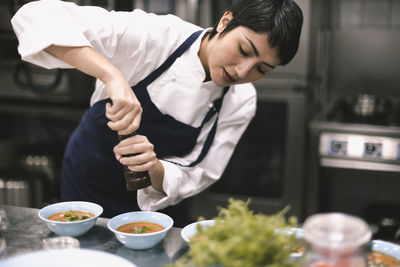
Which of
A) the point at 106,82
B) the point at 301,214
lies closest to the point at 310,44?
the point at 301,214

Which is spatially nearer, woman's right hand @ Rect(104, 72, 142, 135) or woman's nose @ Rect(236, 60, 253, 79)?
woman's right hand @ Rect(104, 72, 142, 135)

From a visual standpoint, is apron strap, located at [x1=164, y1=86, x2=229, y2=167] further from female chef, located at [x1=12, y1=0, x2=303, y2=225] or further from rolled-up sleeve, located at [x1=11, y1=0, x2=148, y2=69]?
rolled-up sleeve, located at [x1=11, y1=0, x2=148, y2=69]

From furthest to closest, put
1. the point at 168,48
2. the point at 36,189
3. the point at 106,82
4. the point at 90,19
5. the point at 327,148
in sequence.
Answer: the point at 36,189 → the point at 327,148 → the point at 168,48 → the point at 90,19 → the point at 106,82

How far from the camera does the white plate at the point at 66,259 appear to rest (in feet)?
3.34

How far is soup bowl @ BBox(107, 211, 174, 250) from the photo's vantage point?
120cm

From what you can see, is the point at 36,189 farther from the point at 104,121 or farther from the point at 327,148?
the point at 327,148

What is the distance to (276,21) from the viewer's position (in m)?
1.44

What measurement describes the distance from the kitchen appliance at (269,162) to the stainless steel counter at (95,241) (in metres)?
1.63

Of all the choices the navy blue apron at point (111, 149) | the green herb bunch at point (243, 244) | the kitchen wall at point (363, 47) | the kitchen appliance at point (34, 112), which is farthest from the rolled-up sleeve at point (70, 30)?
the kitchen wall at point (363, 47)

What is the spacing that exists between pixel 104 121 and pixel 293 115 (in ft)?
4.57

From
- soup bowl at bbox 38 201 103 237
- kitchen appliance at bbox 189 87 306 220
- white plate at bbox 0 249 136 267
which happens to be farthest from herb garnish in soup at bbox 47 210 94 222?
kitchen appliance at bbox 189 87 306 220

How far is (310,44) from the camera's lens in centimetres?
282

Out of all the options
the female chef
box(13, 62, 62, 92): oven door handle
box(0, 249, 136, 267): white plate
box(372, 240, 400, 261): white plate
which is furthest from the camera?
box(13, 62, 62, 92): oven door handle

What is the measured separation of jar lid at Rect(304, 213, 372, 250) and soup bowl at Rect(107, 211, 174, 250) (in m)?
0.50
